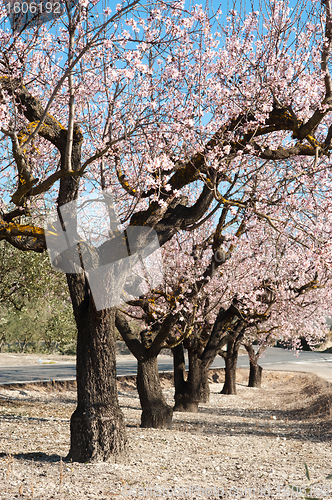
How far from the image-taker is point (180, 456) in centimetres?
719

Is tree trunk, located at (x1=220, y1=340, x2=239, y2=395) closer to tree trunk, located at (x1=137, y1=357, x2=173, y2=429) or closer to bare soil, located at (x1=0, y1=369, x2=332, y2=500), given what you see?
bare soil, located at (x1=0, y1=369, x2=332, y2=500)

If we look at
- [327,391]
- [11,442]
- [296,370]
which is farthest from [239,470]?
[296,370]

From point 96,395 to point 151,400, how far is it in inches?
174

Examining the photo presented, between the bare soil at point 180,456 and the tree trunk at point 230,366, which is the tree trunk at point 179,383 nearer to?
the bare soil at point 180,456

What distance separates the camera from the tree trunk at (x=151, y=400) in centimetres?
1039

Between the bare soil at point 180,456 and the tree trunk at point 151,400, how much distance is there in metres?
0.61

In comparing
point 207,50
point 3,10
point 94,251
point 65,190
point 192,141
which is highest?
point 207,50

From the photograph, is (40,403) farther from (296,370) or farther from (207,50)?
(296,370)

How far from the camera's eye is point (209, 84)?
793cm

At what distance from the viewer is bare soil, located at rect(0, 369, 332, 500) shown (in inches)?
197

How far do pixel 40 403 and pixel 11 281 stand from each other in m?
4.55

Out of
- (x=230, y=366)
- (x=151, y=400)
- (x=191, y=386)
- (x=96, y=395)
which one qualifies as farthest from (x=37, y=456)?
(x=230, y=366)

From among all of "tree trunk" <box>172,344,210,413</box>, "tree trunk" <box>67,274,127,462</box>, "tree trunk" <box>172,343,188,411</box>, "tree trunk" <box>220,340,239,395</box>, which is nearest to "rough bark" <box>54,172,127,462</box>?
"tree trunk" <box>67,274,127,462</box>

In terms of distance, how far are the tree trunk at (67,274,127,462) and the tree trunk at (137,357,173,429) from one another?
4.04 meters
